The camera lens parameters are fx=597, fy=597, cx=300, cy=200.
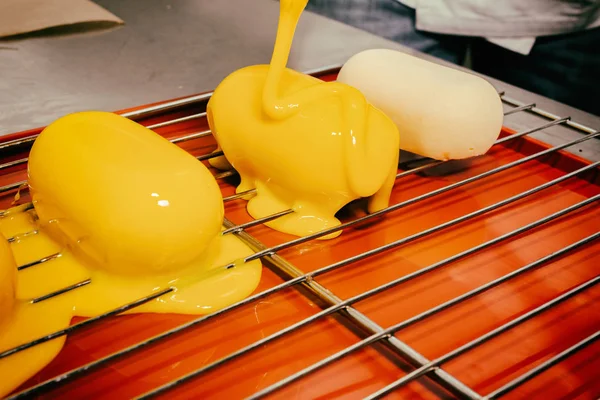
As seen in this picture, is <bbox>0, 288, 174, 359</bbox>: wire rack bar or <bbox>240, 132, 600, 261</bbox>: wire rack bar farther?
<bbox>240, 132, 600, 261</bbox>: wire rack bar

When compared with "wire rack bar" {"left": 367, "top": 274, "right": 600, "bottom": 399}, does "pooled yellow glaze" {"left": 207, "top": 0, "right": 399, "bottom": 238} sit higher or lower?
higher

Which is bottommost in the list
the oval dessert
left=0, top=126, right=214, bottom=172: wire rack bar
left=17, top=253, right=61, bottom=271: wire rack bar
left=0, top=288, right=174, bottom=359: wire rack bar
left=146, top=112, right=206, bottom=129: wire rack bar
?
left=0, top=288, right=174, bottom=359: wire rack bar

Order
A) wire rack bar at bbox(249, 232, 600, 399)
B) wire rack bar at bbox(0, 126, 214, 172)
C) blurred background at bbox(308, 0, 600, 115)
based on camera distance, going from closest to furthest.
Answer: wire rack bar at bbox(249, 232, 600, 399), wire rack bar at bbox(0, 126, 214, 172), blurred background at bbox(308, 0, 600, 115)

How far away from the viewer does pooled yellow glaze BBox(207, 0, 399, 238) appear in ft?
1.85

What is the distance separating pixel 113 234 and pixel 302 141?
197 mm

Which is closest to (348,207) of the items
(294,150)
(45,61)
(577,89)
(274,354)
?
(294,150)

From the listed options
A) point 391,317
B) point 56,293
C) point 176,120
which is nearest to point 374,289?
point 391,317

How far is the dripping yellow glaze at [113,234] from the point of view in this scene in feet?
1.53

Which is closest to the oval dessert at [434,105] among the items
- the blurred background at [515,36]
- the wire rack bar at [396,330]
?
the wire rack bar at [396,330]

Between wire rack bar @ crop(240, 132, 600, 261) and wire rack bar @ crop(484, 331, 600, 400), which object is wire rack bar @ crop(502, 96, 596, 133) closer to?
wire rack bar @ crop(240, 132, 600, 261)

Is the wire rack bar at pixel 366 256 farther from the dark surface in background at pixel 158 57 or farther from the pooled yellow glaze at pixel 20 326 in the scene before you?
the dark surface in background at pixel 158 57

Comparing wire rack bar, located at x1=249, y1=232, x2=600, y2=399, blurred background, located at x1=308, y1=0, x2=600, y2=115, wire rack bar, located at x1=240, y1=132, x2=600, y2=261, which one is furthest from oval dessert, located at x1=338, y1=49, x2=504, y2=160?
blurred background, located at x1=308, y1=0, x2=600, y2=115

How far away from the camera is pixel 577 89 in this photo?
1.12 metres

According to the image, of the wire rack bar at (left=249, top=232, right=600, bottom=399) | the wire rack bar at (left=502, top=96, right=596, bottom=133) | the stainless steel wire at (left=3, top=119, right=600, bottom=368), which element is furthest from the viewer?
the wire rack bar at (left=502, top=96, right=596, bottom=133)
